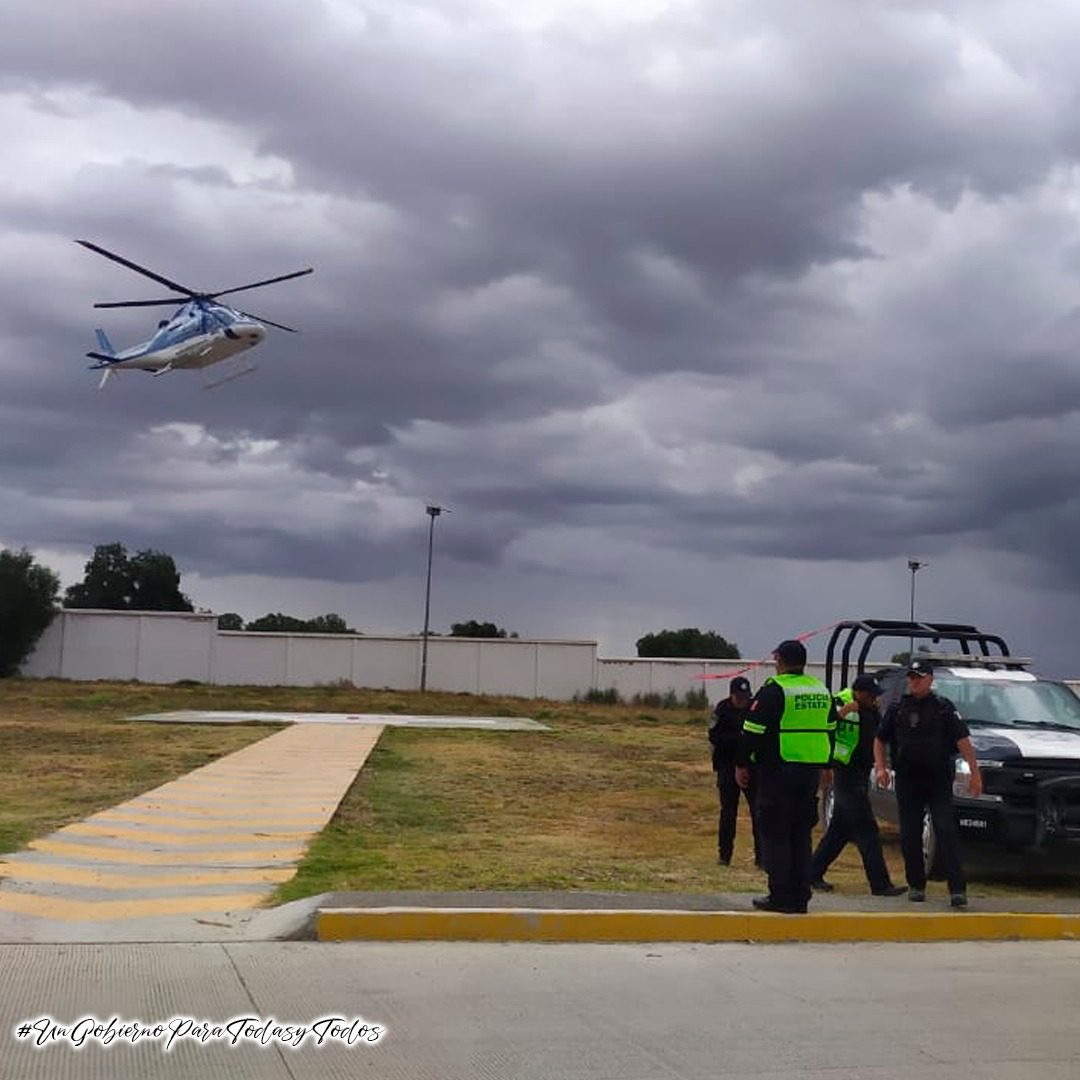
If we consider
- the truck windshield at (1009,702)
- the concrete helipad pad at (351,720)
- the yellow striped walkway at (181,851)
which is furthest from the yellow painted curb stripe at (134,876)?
the concrete helipad pad at (351,720)

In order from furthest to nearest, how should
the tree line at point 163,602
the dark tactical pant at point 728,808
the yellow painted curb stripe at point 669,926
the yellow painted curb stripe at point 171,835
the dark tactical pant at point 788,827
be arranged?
the tree line at point 163,602 → the yellow painted curb stripe at point 171,835 → the dark tactical pant at point 728,808 → the dark tactical pant at point 788,827 → the yellow painted curb stripe at point 669,926

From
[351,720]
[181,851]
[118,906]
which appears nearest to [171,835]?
[181,851]

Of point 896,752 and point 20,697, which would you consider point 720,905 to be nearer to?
point 896,752

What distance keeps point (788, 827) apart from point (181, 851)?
5.66m

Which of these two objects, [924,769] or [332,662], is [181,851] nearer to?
[924,769]

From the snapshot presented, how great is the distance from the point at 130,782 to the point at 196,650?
43.0m

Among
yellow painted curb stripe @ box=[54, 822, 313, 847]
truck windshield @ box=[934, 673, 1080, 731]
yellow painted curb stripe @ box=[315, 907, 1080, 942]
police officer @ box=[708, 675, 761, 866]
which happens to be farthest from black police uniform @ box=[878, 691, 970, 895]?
yellow painted curb stripe @ box=[54, 822, 313, 847]

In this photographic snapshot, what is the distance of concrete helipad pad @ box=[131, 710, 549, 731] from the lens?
118ft

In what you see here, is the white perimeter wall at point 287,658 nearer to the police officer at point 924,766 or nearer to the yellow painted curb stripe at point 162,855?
the yellow painted curb stripe at point 162,855

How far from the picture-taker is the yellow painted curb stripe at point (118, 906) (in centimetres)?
963

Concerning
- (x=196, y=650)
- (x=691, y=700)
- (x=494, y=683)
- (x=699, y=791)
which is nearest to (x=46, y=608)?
(x=196, y=650)

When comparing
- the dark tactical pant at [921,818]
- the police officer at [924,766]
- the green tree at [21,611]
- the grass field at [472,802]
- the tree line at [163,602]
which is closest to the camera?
the dark tactical pant at [921,818]

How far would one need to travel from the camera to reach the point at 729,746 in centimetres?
1242

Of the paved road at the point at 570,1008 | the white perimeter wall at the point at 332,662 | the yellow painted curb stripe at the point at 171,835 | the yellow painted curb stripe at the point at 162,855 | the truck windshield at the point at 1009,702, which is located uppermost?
the white perimeter wall at the point at 332,662
